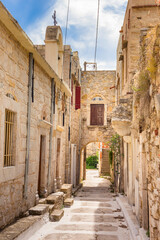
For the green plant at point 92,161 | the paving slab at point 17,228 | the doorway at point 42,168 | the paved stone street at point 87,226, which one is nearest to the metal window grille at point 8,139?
the paving slab at point 17,228

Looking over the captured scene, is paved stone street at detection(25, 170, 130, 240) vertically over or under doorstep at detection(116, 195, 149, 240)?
under

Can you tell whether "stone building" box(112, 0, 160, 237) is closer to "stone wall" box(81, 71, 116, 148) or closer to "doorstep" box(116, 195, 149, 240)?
"doorstep" box(116, 195, 149, 240)

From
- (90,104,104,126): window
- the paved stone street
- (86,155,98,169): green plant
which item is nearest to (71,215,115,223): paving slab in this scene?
the paved stone street

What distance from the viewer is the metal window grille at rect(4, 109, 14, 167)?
18.0 ft

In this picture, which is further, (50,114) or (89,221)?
(50,114)

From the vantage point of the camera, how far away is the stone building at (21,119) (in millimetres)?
5070

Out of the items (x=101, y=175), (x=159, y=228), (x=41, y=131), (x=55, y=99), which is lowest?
(x=101, y=175)

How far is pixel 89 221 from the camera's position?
7176 millimetres

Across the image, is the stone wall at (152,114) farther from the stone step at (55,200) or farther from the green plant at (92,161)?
the green plant at (92,161)

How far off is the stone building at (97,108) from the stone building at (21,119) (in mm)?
7891

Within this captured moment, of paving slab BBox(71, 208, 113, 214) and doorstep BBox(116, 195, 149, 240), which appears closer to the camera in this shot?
doorstep BBox(116, 195, 149, 240)

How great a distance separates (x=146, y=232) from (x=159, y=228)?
1.57 meters

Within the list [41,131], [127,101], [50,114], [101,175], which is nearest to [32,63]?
[41,131]

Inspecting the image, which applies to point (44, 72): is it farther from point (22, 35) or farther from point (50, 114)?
point (22, 35)
